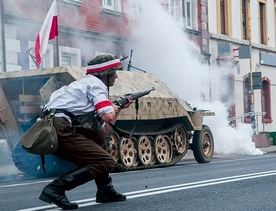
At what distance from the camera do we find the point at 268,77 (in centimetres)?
3572

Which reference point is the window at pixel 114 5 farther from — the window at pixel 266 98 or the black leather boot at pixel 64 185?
the black leather boot at pixel 64 185

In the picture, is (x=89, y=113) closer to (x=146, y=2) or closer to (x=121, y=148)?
(x=121, y=148)

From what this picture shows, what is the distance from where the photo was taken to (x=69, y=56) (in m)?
22.3

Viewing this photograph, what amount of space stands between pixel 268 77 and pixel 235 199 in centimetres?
2781

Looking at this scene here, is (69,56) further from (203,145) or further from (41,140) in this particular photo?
(41,140)

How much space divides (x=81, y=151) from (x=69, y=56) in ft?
49.1

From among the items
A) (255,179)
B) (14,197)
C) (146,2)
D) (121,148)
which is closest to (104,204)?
(14,197)

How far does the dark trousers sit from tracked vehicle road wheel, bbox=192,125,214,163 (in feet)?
35.0

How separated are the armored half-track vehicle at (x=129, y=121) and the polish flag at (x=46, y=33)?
9.19 feet

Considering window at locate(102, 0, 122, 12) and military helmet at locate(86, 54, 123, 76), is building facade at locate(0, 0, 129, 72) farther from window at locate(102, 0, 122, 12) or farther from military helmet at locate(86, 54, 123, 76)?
military helmet at locate(86, 54, 123, 76)

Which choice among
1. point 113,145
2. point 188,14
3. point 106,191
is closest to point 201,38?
point 188,14

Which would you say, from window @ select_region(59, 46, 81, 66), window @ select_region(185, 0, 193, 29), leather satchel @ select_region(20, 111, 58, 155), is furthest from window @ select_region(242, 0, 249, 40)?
leather satchel @ select_region(20, 111, 58, 155)

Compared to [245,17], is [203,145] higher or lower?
lower

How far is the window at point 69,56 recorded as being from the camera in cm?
2180
